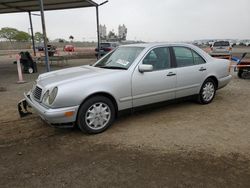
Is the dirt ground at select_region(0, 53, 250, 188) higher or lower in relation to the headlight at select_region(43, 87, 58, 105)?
lower

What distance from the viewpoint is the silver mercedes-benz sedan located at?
3.74 metres

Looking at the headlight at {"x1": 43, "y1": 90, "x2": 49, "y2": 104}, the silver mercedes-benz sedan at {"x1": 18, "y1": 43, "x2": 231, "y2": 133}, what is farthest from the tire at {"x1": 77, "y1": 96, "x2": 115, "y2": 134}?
the headlight at {"x1": 43, "y1": 90, "x2": 49, "y2": 104}

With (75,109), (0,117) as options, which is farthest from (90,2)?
(75,109)

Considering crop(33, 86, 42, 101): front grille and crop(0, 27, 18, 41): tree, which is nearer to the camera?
crop(33, 86, 42, 101): front grille

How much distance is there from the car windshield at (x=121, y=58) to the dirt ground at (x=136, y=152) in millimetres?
1146

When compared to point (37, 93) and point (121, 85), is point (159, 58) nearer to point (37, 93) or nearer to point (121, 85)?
point (121, 85)

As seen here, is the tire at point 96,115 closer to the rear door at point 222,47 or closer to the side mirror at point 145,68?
the side mirror at point 145,68

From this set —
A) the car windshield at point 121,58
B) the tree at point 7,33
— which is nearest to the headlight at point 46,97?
the car windshield at point 121,58

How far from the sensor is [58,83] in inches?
151

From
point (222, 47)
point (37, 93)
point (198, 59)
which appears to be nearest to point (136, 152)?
point (37, 93)

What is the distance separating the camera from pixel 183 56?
17.0ft

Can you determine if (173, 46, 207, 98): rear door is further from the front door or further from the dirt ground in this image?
the dirt ground

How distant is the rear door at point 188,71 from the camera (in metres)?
5.00

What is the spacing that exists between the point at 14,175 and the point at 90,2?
39.3 feet
